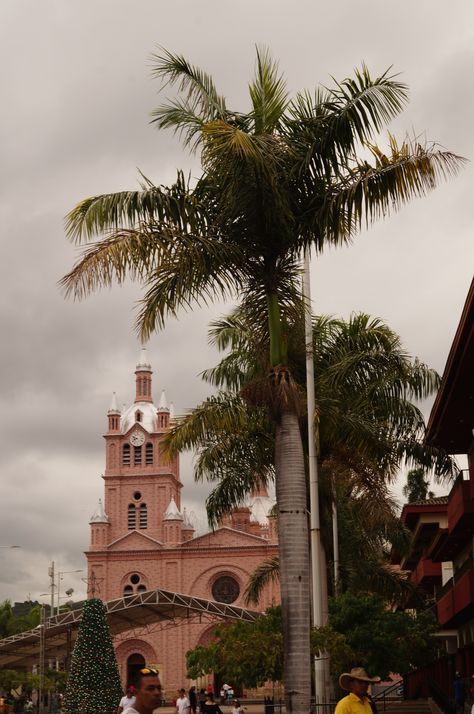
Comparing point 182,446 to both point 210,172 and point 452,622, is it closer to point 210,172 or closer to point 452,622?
point 210,172

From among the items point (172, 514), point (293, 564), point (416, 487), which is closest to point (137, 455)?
point (172, 514)

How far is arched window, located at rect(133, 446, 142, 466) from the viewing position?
94.2 metres

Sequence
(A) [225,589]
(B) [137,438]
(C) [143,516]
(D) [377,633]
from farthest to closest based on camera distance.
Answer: (B) [137,438], (C) [143,516], (A) [225,589], (D) [377,633]

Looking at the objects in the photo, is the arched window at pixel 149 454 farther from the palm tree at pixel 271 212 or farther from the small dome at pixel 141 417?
the palm tree at pixel 271 212

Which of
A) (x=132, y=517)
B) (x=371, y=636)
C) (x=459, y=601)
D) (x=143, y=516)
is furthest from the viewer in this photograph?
(x=132, y=517)

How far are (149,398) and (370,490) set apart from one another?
77.8 metres

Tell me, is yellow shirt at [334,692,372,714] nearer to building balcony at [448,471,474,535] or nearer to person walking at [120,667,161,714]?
person walking at [120,667,161,714]

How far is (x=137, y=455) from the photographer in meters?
94.5

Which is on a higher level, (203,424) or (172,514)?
(172,514)

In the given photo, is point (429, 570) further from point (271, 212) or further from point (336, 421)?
point (271, 212)

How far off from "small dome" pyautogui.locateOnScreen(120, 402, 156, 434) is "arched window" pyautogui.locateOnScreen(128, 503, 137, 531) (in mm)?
7038

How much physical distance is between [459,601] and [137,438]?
69756 mm

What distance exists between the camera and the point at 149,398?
9862 cm

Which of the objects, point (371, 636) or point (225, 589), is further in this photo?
point (225, 589)
